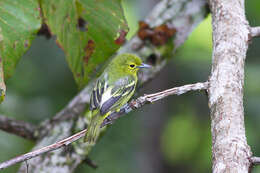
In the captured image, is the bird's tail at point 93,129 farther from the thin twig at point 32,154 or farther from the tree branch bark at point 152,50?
the thin twig at point 32,154

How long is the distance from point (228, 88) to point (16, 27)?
Answer: 4.02 ft

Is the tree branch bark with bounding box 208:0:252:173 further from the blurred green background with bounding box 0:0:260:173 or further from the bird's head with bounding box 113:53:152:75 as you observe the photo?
the blurred green background with bounding box 0:0:260:173

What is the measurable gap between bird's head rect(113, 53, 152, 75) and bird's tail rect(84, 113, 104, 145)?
0.64 meters

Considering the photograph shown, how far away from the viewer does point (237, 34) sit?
8.36 ft

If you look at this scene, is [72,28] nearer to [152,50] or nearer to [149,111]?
[152,50]

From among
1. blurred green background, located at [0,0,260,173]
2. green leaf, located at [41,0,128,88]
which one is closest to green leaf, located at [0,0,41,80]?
green leaf, located at [41,0,128,88]

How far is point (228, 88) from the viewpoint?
2.19 meters

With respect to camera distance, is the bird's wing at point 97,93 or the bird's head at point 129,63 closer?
the bird's wing at point 97,93

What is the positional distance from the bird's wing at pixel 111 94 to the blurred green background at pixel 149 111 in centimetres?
75

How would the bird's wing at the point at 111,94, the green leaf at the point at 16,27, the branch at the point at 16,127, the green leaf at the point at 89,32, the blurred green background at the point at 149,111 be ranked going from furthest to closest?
1. the blurred green background at the point at 149,111
2. the branch at the point at 16,127
3. the bird's wing at the point at 111,94
4. the green leaf at the point at 89,32
5. the green leaf at the point at 16,27

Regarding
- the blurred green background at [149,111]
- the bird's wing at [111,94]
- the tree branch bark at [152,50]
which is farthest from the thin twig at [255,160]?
the blurred green background at [149,111]

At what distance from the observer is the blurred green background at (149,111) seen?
4.26m

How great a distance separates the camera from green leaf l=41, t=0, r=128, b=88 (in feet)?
8.77

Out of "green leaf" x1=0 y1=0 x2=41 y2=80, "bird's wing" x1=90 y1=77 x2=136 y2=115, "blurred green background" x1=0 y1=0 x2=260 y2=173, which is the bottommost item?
"blurred green background" x1=0 y1=0 x2=260 y2=173
